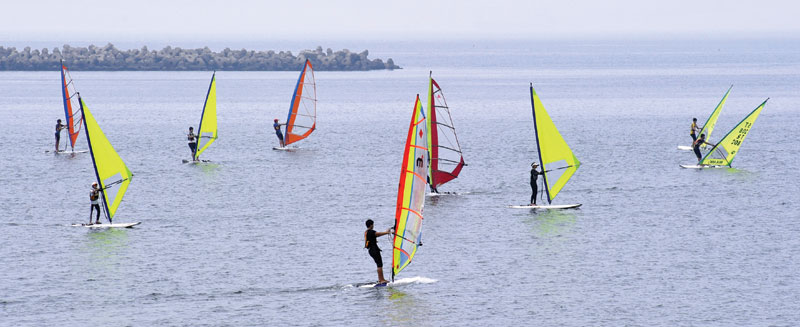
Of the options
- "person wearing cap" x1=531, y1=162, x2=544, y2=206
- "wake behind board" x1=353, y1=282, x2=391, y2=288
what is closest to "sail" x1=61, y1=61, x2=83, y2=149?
"person wearing cap" x1=531, y1=162, x2=544, y2=206

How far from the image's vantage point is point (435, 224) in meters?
49.7

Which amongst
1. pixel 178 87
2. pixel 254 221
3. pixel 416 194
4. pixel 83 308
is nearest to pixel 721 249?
pixel 416 194

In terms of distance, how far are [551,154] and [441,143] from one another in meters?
6.32

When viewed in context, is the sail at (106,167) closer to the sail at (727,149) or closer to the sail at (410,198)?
the sail at (410,198)

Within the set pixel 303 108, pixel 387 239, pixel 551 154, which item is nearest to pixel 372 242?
pixel 387 239

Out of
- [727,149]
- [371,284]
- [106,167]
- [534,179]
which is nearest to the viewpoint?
[371,284]

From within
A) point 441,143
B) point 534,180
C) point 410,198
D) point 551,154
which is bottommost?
point 534,180

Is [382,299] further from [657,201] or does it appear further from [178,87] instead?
[178,87]

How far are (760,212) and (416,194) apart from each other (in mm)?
21800

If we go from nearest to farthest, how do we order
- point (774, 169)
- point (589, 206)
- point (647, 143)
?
point (589, 206), point (774, 169), point (647, 143)

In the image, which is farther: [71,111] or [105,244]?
[71,111]

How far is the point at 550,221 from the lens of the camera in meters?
49.8

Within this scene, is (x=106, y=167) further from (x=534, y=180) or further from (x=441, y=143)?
(x=534, y=180)

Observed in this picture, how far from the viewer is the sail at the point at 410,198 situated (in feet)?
120
